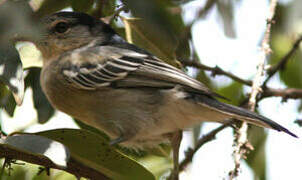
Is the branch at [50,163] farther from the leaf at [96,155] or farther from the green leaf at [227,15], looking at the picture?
the green leaf at [227,15]

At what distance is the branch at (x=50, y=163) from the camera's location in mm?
2564

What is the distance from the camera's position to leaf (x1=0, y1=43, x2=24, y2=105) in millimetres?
2471

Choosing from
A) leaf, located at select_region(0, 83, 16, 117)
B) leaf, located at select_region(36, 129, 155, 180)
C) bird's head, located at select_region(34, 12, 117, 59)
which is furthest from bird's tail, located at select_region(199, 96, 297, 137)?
leaf, located at select_region(0, 83, 16, 117)

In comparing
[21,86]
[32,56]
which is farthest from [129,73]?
[21,86]

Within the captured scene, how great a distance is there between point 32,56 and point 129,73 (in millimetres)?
878

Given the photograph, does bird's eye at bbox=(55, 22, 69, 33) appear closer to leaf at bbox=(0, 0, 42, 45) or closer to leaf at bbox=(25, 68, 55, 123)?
leaf at bbox=(25, 68, 55, 123)

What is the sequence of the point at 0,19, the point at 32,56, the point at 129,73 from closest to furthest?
the point at 0,19 < the point at 129,73 < the point at 32,56

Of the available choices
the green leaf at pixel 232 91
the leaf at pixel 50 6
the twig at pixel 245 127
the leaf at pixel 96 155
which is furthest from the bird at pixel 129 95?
the green leaf at pixel 232 91

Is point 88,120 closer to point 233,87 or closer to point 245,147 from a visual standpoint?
point 245,147

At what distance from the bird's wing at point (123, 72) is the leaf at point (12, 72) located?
934 millimetres

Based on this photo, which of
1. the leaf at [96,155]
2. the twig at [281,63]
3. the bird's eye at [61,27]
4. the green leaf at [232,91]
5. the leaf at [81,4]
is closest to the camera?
the leaf at [96,155]

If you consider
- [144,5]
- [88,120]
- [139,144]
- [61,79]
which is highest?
[144,5]

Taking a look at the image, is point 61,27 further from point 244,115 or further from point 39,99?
point 244,115

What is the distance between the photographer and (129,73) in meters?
3.52
